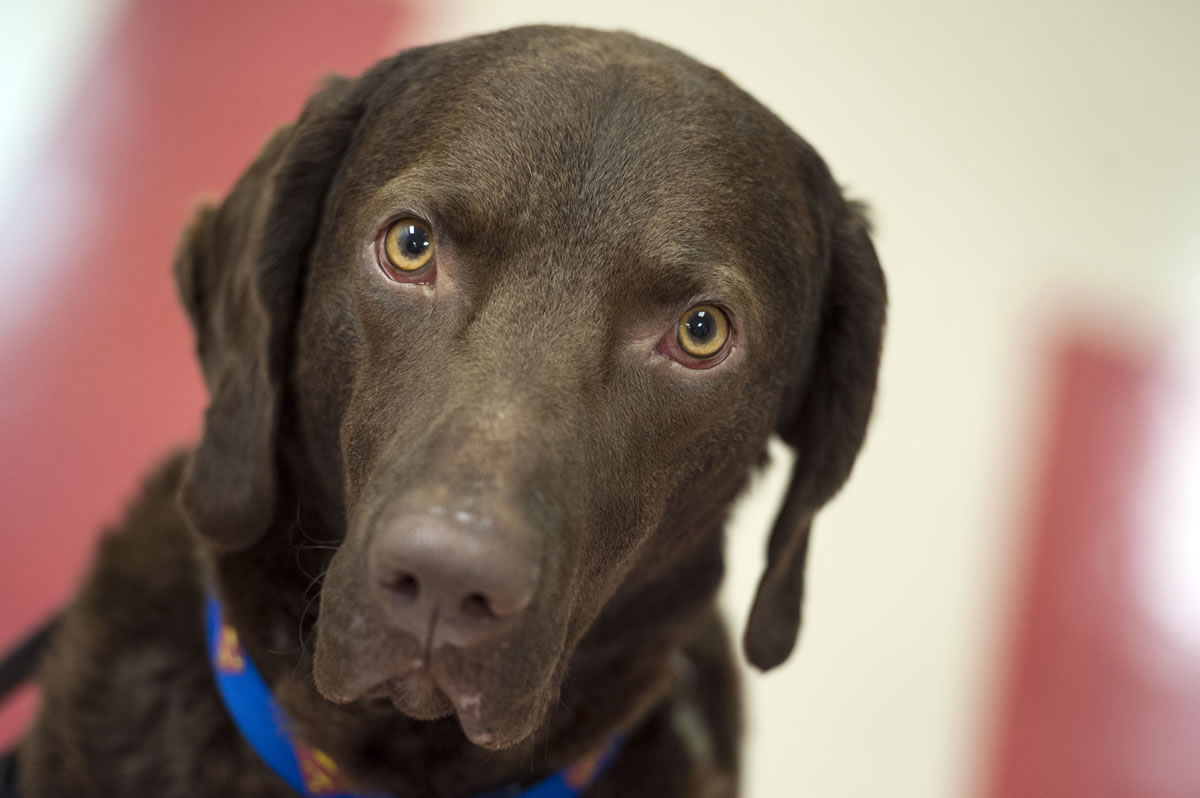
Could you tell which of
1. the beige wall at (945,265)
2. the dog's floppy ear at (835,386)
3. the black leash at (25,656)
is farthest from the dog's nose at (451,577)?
the beige wall at (945,265)

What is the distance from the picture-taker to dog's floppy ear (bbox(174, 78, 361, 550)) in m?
1.62

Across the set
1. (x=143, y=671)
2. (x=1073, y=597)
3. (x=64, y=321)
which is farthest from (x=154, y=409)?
(x=1073, y=597)

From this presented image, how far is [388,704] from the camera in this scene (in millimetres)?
1598

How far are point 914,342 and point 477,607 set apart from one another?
327cm

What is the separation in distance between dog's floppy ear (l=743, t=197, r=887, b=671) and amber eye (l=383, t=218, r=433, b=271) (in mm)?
634

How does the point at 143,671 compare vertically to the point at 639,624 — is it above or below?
below

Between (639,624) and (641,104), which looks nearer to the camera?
(641,104)

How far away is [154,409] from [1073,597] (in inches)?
122

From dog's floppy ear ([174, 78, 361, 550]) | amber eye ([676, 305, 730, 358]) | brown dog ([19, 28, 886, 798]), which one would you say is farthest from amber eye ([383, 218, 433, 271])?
amber eye ([676, 305, 730, 358])

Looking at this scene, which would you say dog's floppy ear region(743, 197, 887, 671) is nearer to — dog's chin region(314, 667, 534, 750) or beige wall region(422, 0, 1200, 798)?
dog's chin region(314, 667, 534, 750)

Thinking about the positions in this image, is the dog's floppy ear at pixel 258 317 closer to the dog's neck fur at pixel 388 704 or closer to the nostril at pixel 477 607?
the dog's neck fur at pixel 388 704

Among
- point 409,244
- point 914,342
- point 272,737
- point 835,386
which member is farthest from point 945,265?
point 272,737

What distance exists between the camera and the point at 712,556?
186cm

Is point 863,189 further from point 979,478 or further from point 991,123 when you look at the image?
point 979,478
